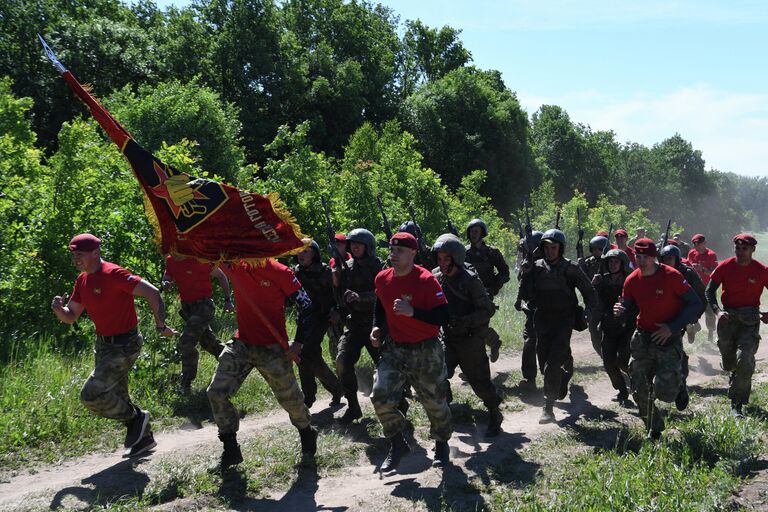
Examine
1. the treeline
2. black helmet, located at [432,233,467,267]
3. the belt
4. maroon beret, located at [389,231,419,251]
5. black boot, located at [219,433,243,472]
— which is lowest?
black boot, located at [219,433,243,472]

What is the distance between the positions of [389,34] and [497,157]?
17122mm

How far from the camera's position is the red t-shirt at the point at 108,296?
647cm

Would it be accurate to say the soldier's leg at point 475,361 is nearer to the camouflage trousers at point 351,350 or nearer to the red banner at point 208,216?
the camouflage trousers at point 351,350

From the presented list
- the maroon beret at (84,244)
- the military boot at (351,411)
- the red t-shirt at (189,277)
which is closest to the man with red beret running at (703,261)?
the military boot at (351,411)

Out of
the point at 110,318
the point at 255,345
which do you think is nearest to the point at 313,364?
the point at 255,345

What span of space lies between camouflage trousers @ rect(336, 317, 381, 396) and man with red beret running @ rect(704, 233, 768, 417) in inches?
172

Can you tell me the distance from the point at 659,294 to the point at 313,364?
12.7 ft

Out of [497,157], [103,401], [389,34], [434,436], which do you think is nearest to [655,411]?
[434,436]

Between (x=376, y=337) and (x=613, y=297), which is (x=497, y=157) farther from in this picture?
(x=376, y=337)

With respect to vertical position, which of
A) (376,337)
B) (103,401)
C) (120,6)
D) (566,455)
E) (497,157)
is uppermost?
(120,6)

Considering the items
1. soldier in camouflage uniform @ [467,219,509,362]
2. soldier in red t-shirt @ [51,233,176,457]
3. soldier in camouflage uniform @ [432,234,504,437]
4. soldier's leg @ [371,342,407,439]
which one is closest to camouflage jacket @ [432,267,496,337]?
soldier in camouflage uniform @ [432,234,504,437]

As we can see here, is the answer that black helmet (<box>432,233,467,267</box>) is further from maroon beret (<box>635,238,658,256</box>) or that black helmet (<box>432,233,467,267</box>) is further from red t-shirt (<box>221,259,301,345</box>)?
maroon beret (<box>635,238,658,256</box>)

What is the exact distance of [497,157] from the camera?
42562 millimetres

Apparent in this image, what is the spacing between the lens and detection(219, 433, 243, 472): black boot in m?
6.37
